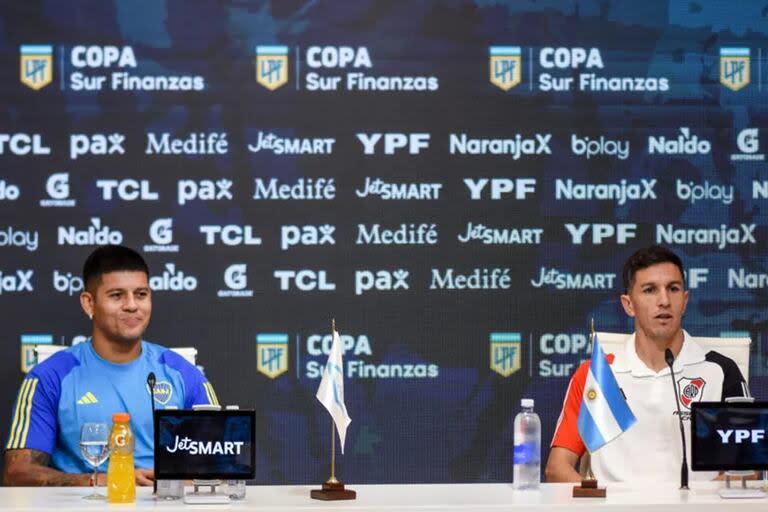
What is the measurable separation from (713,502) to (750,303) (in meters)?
2.36

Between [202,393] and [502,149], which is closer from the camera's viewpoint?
[202,393]

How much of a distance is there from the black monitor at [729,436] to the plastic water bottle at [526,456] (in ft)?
1.47

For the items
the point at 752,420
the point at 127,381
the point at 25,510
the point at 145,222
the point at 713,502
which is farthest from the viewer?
the point at 145,222

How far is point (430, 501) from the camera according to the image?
3.38 meters

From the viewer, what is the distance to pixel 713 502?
11.1 feet

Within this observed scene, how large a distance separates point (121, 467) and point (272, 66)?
8.11 feet

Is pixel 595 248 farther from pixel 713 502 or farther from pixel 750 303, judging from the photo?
pixel 713 502

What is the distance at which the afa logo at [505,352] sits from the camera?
218 inches

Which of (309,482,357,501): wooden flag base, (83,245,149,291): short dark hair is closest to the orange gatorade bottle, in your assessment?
(309,482,357,501): wooden flag base

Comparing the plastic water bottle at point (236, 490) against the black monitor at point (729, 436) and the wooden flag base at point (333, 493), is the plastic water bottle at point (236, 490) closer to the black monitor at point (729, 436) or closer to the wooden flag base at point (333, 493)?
the wooden flag base at point (333, 493)

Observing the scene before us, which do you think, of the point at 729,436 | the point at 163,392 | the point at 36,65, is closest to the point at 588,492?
the point at 729,436

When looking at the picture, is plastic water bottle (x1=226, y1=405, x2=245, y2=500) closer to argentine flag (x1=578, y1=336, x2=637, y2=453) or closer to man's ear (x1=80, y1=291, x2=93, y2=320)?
argentine flag (x1=578, y1=336, x2=637, y2=453)

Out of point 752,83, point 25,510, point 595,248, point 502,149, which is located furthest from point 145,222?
point 752,83

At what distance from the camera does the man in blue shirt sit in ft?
14.3
